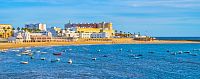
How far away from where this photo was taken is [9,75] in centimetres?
7288

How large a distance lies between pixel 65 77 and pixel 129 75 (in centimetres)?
1100

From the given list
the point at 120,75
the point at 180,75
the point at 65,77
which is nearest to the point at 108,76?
the point at 120,75

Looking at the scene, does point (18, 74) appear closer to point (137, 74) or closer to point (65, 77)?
point (65, 77)

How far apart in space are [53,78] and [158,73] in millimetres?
19949

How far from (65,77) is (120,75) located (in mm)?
9678

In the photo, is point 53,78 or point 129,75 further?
point 129,75

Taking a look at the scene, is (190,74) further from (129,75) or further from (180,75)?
(129,75)

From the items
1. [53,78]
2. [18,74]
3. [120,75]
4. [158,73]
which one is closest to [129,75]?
[120,75]

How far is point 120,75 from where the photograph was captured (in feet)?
243

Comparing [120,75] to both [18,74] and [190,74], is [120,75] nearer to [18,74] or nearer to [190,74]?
[190,74]

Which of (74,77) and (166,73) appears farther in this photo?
(166,73)

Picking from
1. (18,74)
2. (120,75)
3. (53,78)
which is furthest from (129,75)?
(18,74)

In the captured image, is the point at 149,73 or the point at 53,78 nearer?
the point at 53,78

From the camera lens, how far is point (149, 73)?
255ft
